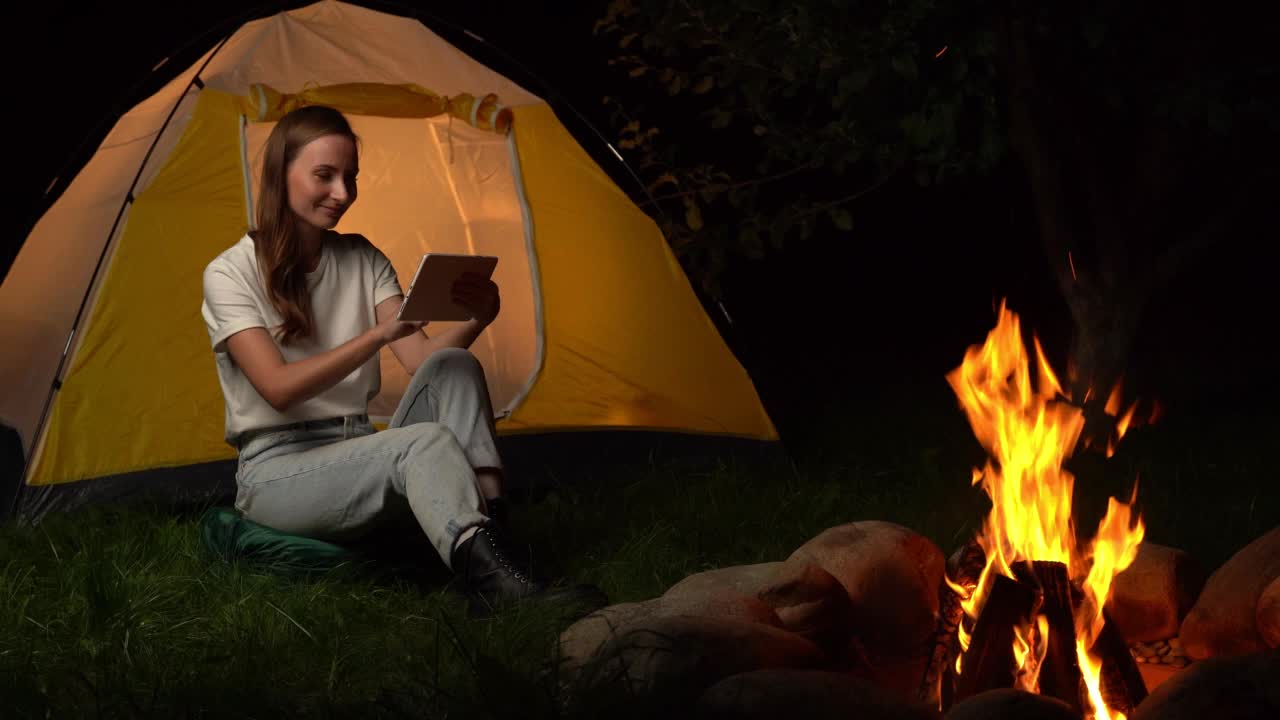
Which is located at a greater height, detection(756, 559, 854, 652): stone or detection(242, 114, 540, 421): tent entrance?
detection(242, 114, 540, 421): tent entrance

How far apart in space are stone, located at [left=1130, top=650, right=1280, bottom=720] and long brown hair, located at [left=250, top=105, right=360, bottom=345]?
209 centimetres

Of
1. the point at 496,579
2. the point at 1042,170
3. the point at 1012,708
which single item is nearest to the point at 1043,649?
the point at 1012,708

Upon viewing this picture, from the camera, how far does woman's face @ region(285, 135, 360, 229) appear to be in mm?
3191

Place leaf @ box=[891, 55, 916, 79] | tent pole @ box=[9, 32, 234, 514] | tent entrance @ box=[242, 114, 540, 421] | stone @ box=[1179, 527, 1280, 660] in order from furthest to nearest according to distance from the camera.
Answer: tent entrance @ box=[242, 114, 540, 421]
tent pole @ box=[9, 32, 234, 514]
leaf @ box=[891, 55, 916, 79]
stone @ box=[1179, 527, 1280, 660]

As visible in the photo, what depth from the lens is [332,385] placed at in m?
3.10

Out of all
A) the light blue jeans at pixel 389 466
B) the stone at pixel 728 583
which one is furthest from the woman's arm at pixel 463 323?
the stone at pixel 728 583

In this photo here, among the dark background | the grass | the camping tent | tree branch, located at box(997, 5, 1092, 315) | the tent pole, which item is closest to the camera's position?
the grass

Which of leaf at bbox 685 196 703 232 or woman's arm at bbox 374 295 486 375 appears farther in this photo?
leaf at bbox 685 196 703 232

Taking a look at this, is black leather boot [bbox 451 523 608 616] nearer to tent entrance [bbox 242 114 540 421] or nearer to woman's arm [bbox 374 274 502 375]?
woman's arm [bbox 374 274 502 375]

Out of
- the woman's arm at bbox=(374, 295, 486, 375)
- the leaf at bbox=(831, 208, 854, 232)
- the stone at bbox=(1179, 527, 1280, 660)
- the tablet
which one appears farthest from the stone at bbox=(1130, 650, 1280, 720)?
the leaf at bbox=(831, 208, 854, 232)

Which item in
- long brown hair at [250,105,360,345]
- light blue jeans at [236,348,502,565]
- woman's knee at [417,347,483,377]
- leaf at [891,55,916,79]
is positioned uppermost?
leaf at [891,55,916,79]

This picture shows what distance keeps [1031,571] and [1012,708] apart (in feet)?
1.41

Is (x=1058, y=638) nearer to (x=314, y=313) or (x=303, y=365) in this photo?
(x=303, y=365)

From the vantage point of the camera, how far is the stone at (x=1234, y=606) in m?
2.60
